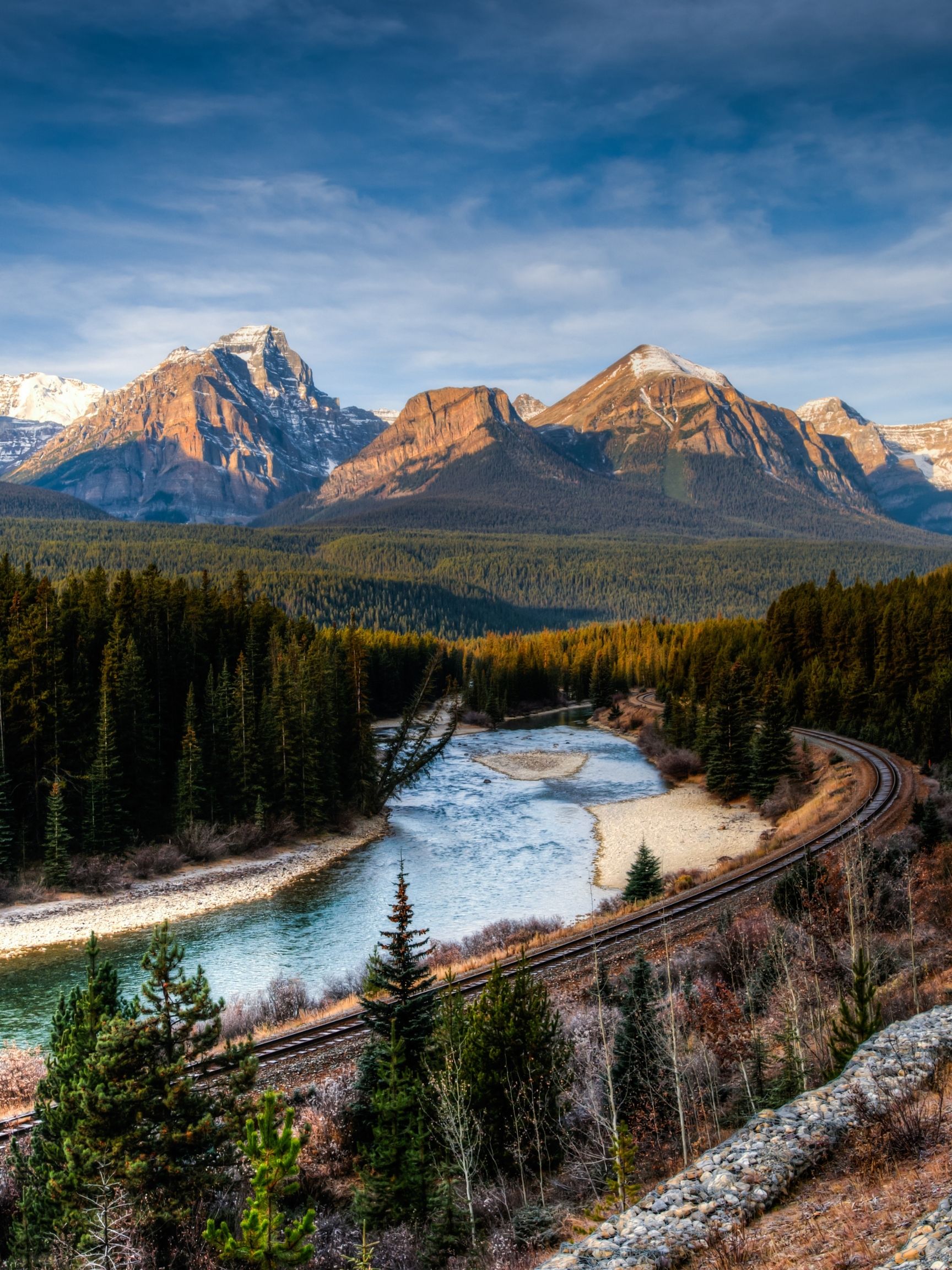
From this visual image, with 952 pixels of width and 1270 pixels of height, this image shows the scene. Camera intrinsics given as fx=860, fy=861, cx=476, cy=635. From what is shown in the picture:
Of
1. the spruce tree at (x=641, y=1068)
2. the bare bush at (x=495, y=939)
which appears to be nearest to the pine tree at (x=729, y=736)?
the bare bush at (x=495, y=939)

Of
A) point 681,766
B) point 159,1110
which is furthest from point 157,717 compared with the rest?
point 681,766

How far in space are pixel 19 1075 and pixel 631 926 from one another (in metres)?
20.2

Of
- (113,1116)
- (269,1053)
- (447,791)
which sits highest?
(113,1116)

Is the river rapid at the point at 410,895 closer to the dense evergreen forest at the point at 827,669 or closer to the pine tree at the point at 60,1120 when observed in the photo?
the pine tree at the point at 60,1120

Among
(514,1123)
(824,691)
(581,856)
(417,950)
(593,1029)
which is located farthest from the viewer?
(824,691)

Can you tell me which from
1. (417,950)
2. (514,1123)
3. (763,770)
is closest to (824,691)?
(763,770)

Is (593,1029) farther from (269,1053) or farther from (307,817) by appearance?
(307,817)

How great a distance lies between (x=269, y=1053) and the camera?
898 inches

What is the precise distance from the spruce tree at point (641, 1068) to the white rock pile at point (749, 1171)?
5017 millimetres

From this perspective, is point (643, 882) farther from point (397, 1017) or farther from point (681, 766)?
point (681, 766)

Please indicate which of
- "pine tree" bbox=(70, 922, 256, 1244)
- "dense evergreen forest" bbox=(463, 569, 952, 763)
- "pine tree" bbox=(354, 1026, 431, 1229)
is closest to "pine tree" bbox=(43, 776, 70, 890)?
"pine tree" bbox=(70, 922, 256, 1244)

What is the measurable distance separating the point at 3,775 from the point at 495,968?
34.4 m

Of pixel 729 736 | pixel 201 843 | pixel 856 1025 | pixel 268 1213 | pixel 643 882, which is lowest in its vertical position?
pixel 201 843

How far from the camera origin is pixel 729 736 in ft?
217
